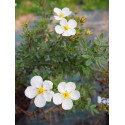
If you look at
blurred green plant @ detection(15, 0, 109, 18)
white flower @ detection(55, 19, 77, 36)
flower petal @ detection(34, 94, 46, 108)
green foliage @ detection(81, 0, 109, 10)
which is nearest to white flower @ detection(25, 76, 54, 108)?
flower petal @ detection(34, 94, 46, 108)

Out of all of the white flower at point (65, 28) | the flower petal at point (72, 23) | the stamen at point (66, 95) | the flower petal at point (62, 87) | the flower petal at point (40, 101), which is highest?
the flower petal at point (72, 23)

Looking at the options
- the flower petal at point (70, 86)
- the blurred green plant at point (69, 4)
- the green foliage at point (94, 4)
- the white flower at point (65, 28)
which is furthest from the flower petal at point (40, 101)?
the green foliage at point (94, 4)

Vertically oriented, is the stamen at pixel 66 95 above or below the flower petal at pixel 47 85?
below

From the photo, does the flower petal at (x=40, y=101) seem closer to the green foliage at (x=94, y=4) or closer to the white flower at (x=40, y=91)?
the white flower at (x=40, y=91)

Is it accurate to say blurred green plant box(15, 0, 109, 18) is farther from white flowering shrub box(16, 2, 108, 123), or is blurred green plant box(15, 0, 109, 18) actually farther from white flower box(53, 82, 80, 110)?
white flower box(53, 82, 80, 110)

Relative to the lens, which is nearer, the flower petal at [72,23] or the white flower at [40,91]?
the white flower at [40,91]

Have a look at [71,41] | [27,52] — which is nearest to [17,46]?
[27,52]

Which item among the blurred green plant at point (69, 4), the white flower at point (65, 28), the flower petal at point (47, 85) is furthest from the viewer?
the blurred green plant at point (69, 4)

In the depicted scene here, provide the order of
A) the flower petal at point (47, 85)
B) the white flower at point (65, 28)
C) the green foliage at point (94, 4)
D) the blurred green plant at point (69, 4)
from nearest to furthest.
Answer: the flower petal at point (47, 85)
the white flower at point (65, 28)
the blurred green plant at point (69, 4)
the green foliage at point (94, 4)

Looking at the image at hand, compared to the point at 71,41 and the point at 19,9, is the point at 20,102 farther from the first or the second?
the point at 19,9
